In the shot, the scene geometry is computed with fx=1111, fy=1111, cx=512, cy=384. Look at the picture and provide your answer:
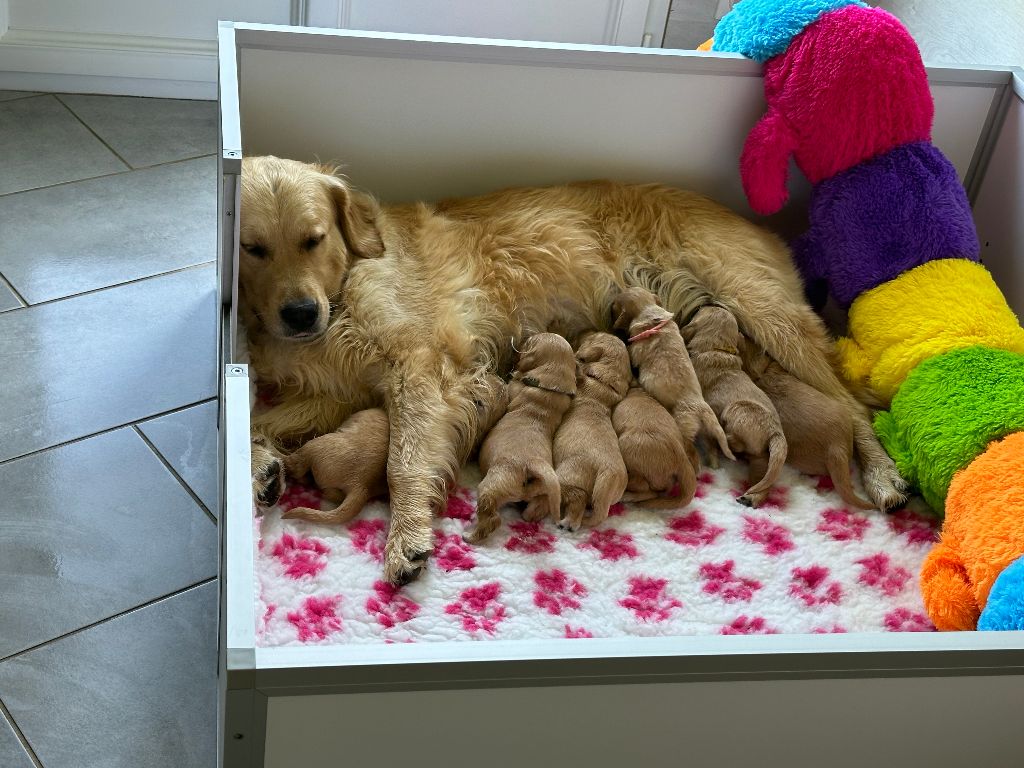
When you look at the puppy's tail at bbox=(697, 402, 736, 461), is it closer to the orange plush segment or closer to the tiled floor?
the orange plush segment

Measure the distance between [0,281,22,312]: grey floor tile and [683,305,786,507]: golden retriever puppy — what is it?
162cm

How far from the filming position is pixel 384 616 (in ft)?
5.94

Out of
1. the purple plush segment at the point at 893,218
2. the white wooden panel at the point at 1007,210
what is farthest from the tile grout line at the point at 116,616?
the white wooden panel at the point at 1007,210

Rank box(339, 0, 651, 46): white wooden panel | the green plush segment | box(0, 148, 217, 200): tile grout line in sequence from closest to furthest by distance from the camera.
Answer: the green plush segment < box(0, 148, 217, 200): tile grout line < box(339, 0, 651, 46): white wooden panel

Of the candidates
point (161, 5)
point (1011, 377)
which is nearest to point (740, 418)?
point (1011, 377)

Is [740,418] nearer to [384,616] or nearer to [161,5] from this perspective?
[384,616]

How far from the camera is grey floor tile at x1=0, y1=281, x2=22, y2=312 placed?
2.70 m

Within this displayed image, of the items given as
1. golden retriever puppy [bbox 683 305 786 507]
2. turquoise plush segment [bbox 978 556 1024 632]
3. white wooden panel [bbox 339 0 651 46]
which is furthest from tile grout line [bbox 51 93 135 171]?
turquoise plush segment [bbox 978 556 1024 632]

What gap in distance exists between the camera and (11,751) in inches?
70.4

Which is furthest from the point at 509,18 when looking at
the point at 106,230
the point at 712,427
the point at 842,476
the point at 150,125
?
the point at 842,476

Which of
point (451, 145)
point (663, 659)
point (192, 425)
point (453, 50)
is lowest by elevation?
point (192, 425)

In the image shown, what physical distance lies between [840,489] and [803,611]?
33cm

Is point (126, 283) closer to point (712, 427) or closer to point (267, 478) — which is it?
point (267, 478)

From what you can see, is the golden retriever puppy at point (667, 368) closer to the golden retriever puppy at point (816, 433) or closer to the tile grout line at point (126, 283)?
the golden retriever puppy at point (816, 433)
